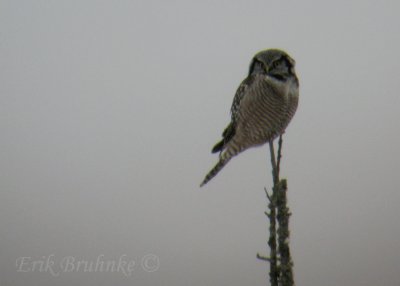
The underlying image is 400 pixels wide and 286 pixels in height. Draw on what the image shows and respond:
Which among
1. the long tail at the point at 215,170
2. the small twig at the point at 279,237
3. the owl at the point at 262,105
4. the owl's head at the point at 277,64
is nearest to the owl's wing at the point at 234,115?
the owl at the point at 262,105

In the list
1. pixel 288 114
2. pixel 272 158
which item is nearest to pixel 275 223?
pixel 272 158

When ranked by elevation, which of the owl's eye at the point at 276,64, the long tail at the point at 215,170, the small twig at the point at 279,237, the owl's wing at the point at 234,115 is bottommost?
Result: the small twig at the point at 279,237

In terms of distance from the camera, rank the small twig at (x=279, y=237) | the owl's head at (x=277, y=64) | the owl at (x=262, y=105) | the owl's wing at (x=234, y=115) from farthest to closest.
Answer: the owl's wing at (x=234, y=115), the owl's head at (x=277, y=64), the owl at (x=262, y=105), the small twig at (x=279, y=237)

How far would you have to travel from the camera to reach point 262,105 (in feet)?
26.6

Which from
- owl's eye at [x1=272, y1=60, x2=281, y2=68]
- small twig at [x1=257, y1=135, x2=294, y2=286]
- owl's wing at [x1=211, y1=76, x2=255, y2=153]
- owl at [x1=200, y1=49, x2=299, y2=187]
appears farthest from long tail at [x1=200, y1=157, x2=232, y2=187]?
small twig at [x1=257, y1=135, x2=294, y2=286]

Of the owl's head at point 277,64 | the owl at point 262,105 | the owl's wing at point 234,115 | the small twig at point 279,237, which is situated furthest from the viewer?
the owl's wing at point 234,115

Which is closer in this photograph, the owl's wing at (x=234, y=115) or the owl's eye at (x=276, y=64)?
the owl's eye at (x=276, y=64)

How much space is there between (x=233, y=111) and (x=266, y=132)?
0.67m

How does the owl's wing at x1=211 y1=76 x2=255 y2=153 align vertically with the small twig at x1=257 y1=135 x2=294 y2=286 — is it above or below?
above

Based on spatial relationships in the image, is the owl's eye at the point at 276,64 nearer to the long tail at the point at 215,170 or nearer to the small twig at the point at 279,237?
the long tail at the point at 215,170

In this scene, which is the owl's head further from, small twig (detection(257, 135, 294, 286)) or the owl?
small twig (detection(257, 135, 294, 286))

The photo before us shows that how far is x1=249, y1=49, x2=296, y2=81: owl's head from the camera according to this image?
807 cm

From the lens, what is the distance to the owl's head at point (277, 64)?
26.5 ft

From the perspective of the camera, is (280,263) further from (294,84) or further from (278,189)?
(294,84)
